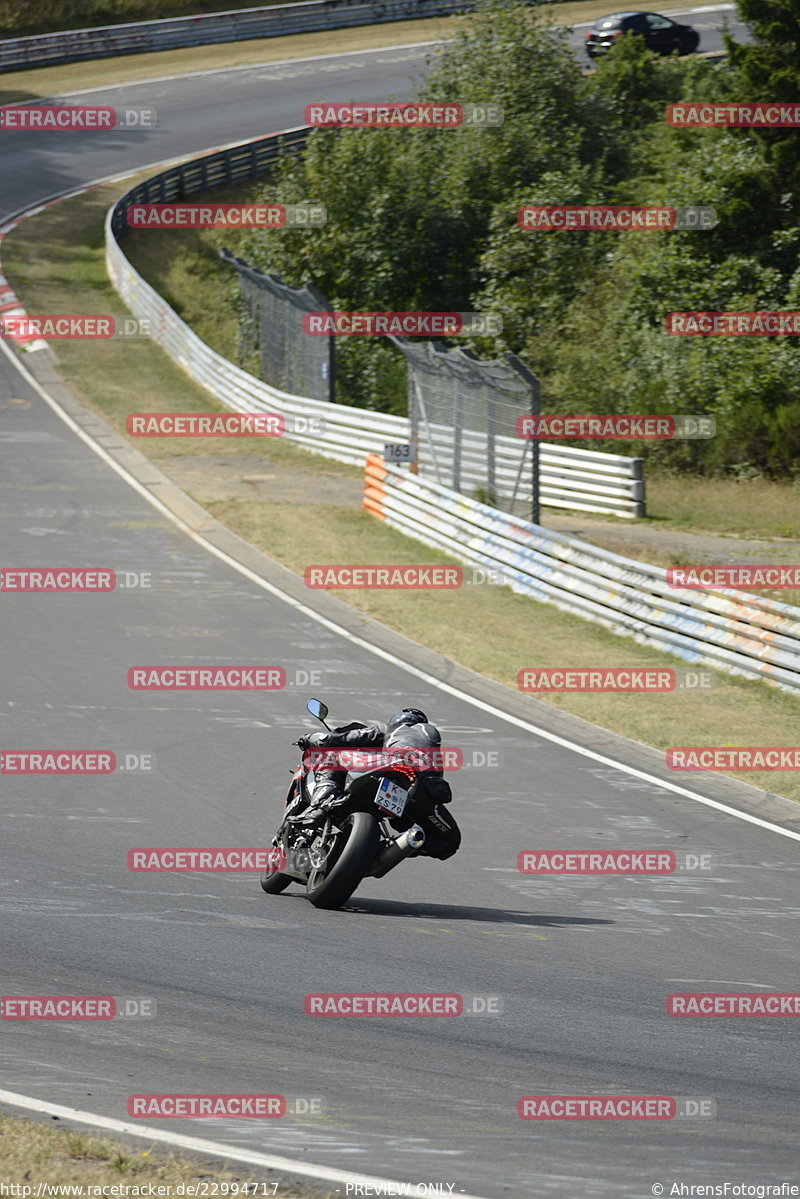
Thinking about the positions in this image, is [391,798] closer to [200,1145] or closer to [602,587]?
[200,1145]

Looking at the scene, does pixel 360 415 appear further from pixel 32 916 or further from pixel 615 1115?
pixel 615 1115

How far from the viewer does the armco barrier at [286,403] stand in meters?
24.7

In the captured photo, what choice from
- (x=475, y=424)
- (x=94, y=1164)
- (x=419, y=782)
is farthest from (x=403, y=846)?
(x=475, y=424)

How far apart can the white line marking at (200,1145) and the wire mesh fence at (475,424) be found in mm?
15658

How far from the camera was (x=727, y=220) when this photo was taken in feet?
105

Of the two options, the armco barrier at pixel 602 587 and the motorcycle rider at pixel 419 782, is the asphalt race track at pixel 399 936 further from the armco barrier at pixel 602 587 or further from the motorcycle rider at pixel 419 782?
the armco barrier at pixel 602 587

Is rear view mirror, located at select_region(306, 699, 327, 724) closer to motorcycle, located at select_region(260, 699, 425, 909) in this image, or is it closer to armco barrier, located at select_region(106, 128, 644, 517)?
motorcycle, located at select_region(260, 699, 425, 909)

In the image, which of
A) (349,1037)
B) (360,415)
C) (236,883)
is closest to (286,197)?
(360,415)

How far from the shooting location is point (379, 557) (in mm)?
22219

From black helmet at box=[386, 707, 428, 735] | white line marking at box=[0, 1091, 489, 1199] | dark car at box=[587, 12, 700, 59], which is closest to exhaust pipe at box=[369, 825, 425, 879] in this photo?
black helmet at box=[386, 707, 428, 735]

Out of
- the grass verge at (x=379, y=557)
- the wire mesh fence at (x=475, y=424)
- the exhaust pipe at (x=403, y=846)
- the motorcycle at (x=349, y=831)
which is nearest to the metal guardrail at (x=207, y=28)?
the grass verge at (x=379, y=557)

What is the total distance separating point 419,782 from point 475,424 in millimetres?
15605

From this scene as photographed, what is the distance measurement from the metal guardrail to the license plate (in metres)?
55.8

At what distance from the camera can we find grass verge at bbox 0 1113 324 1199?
16.9 ft
